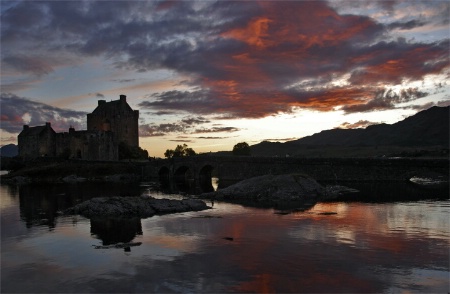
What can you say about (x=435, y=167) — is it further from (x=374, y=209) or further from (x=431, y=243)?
(x=431, y=243)

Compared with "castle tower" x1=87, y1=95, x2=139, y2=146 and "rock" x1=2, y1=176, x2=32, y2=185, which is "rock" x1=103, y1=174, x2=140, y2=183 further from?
"castle tower" x1=87, y1=95, x2=139, y2=146

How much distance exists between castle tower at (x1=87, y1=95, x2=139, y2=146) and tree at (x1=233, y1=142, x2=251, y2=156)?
28.2 metres

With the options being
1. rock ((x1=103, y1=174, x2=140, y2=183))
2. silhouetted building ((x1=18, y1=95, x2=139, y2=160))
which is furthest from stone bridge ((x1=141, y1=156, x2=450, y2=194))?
silhouetted building ((x1=18, y1=95, x2=139, y2=160))

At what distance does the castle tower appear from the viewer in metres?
104

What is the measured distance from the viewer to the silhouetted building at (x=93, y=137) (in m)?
93.9

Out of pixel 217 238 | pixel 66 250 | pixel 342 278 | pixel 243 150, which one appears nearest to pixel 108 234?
pixel 66 250

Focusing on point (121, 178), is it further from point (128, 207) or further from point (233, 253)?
point (233, 253)

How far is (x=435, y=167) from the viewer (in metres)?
58.7

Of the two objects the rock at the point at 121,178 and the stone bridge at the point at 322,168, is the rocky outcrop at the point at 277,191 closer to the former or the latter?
the stone bridge at the point at 322,168

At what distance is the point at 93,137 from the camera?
93750 millimetres

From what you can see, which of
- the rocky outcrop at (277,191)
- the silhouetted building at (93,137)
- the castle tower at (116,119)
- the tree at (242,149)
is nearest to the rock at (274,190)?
the rocky outcrop at (277,191)

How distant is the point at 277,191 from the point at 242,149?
242 feet

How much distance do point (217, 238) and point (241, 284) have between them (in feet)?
26.8

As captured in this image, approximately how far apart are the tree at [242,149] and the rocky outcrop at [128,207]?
266ft
